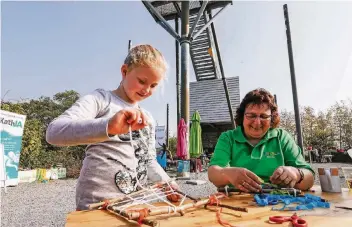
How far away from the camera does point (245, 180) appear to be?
1.55 meters

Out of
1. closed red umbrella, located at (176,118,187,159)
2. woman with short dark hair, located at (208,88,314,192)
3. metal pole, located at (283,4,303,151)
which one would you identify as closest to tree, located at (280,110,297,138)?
metal pole, located at (283,4,303,151)

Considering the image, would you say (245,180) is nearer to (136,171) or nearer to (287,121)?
(136,171)

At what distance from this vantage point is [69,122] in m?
1.08

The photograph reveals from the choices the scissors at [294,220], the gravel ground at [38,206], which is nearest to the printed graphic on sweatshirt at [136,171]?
the scissors at [294,220]

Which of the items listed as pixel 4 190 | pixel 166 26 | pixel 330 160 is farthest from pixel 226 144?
pixel 330 160

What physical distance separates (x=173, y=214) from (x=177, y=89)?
10537 millimetres

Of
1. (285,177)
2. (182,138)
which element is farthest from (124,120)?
(182,138)

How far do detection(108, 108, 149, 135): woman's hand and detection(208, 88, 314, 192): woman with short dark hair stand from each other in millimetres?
996

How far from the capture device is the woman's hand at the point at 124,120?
95 cm

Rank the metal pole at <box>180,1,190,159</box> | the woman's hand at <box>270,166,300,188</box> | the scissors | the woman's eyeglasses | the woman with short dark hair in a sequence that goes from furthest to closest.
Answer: the metal pole at <box>180,1,190,159</box> < the woman's eyeglasses < the woman with short dark hair < the woman's hand at <box>270,166,300,188</box> < the scissors

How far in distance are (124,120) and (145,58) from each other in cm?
61

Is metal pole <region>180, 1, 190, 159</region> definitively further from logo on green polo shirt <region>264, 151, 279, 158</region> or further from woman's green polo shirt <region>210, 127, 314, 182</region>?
logo on green polo shirt <region>264, 151, 279, 158</region>

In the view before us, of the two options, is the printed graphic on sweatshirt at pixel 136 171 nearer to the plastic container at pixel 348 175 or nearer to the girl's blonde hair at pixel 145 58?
the girl's blonde hair at pixel 145 58

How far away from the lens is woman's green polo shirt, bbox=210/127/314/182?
6.56 feet
